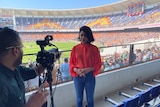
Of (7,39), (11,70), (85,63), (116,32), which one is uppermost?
(116,32)

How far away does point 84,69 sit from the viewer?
5.59 ft

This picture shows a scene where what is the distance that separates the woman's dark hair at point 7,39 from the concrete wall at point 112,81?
1.30 meters

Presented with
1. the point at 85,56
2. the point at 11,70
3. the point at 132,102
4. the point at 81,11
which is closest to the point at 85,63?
the point at 85,56

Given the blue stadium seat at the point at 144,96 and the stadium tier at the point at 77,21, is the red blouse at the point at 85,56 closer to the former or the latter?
the blue stadium seat at the point at 144,96

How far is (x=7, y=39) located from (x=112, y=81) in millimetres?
2430

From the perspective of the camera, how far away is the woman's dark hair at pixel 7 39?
70 centimetres

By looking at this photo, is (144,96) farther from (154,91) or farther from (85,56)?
(85,56)

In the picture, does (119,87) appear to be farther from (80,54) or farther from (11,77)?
(11,77)

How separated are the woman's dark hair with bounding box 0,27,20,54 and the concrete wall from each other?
1303mm

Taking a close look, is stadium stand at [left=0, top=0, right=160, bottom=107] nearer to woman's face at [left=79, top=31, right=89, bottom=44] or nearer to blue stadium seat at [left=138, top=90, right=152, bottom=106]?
blue stadium seat at [left=138, top=90, right=152, bottom=106]

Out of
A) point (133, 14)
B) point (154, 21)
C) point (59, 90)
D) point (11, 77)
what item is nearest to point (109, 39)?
point (133, 14)

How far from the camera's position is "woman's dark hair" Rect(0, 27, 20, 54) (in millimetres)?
705

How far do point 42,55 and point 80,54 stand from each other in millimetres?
829

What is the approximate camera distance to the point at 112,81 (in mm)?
2924
